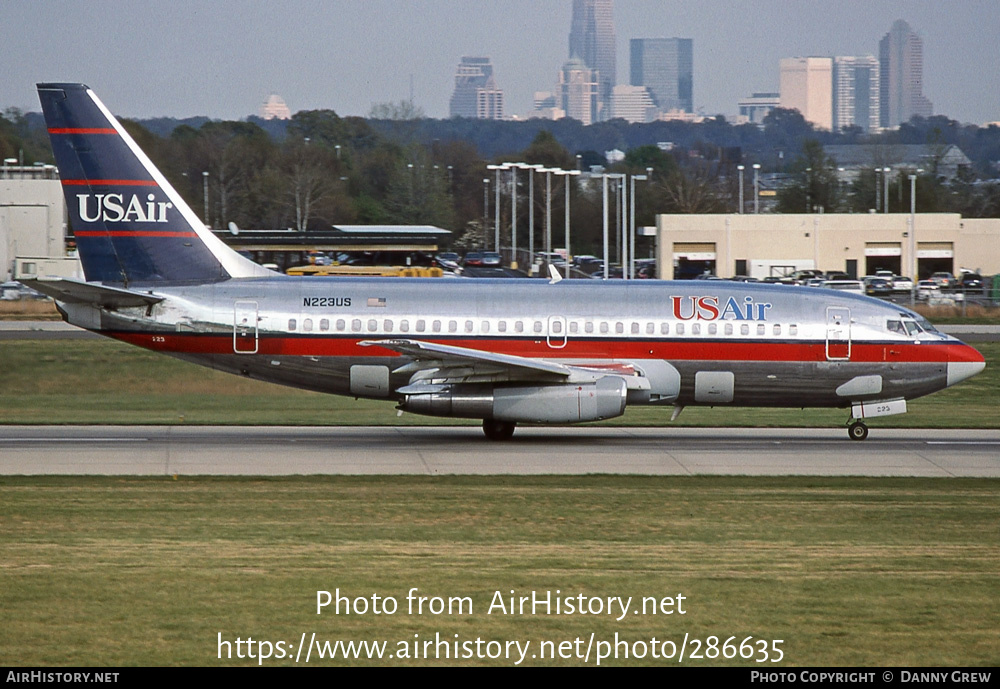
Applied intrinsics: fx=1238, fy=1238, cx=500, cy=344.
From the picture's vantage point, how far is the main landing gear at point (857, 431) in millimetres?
27562

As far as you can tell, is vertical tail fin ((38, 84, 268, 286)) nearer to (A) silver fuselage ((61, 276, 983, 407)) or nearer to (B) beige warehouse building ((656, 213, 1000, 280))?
(A) silver fuselage ((61, 276, 983, 407))

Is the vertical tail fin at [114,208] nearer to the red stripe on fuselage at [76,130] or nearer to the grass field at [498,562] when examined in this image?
the red stripe on fuselage at [76,130]

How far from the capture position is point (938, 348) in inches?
1057

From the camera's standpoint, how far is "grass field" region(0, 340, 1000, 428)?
30750 millimetres

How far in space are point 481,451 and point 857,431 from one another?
8.83 metres

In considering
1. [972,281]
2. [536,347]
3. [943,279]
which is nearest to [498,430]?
[536,347]

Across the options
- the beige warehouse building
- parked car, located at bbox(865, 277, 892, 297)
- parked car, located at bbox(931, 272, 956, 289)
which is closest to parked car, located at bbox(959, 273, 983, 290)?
parked car, located at bbox(931, 272, 956, 289)

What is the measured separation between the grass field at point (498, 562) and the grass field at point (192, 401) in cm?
1033

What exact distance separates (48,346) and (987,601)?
3539 centimetres

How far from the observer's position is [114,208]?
26.4m

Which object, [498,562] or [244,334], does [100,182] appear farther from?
[498,562]

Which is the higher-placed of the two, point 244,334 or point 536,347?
point 244,334

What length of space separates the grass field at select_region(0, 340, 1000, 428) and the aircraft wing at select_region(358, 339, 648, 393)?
528 cm
